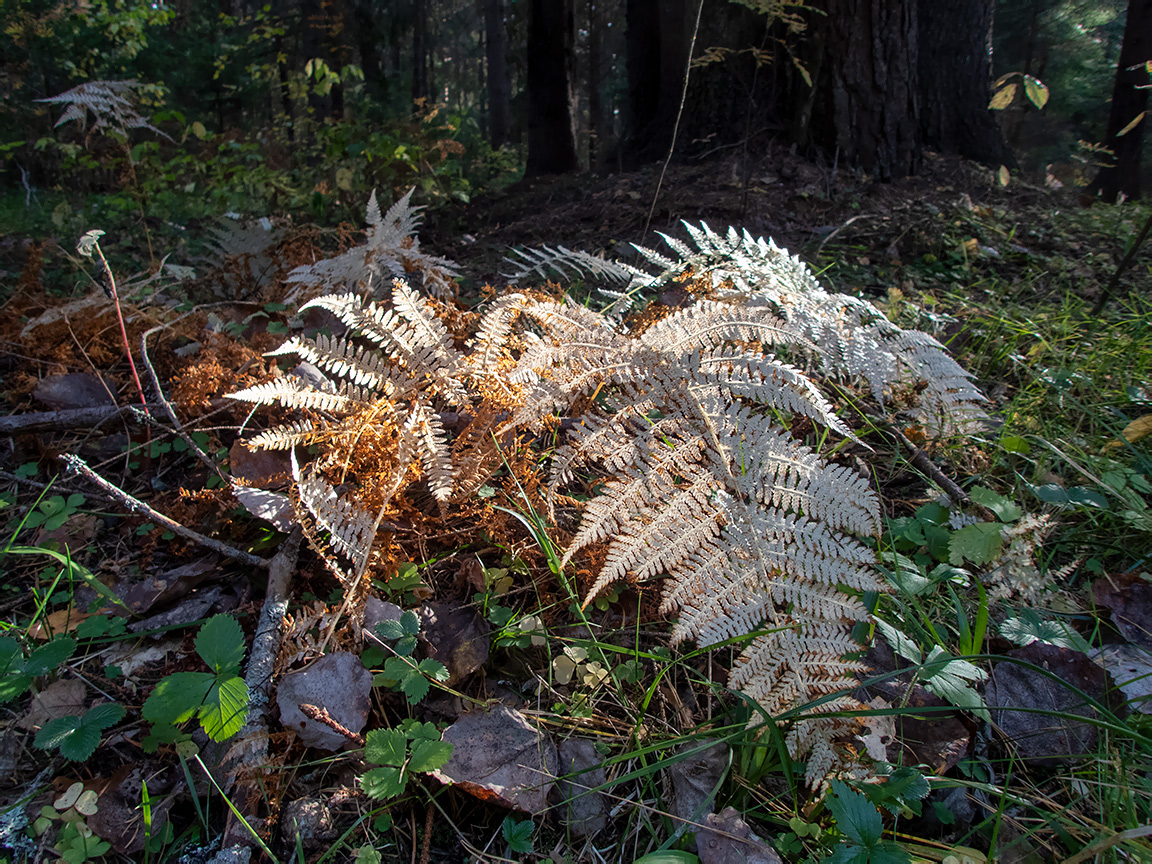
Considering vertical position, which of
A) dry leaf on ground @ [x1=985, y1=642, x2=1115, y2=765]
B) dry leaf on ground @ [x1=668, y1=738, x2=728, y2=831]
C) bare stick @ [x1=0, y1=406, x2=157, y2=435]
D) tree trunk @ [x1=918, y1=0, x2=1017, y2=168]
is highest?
tree trunk @ [x1=918, y1=0, x2=1017, y2=168]

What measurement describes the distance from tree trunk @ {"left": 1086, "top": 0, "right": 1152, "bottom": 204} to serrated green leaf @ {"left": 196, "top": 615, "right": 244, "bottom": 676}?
33.1 feet

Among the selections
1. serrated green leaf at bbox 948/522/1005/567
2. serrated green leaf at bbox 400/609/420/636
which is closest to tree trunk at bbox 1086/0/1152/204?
serrated green leaf at bbox 948/522/1005/567

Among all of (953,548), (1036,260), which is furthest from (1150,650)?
(1036,260)

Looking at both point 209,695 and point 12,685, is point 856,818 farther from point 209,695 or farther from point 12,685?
point 12,685

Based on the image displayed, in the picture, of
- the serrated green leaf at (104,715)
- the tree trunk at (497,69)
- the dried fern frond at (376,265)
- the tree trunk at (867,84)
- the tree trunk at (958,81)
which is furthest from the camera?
the tree trunk at (497,69)

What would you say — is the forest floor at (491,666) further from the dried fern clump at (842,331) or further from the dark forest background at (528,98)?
the dark forest background at (528,98)

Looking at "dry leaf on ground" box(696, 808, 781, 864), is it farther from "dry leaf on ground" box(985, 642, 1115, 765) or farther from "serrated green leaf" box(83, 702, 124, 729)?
"serrated green leaf" box(83, 702, 124, 729)

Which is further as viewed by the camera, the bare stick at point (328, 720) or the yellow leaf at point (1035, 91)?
the yellow leaf at point (1035, 91)

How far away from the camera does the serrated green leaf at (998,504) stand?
5.28 feet

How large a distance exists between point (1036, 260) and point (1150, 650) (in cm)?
290

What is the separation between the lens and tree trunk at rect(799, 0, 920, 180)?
415cm

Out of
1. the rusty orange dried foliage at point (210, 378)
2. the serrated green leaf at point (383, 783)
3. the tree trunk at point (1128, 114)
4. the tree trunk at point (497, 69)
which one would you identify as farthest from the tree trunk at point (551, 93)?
the serrated green leaf at point (383, 783)

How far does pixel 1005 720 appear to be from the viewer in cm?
127

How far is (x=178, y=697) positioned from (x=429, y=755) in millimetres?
492
